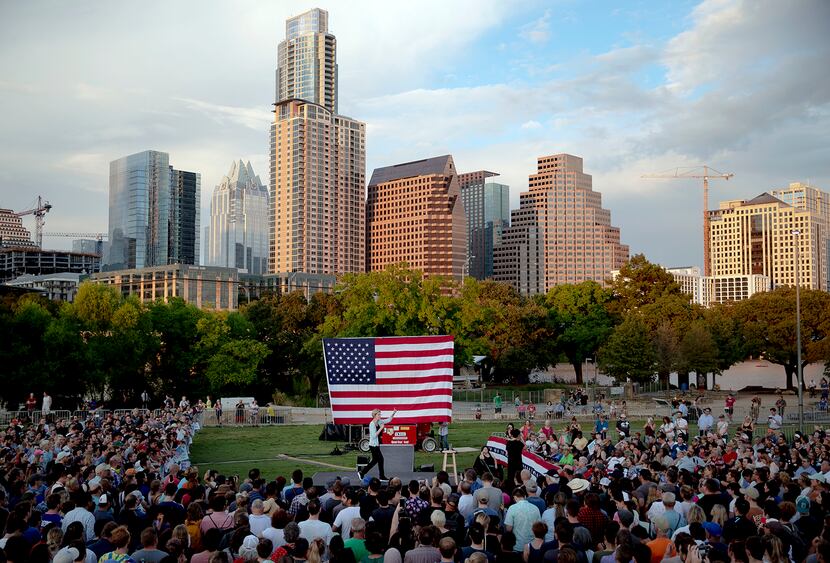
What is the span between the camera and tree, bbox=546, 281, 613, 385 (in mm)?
82125

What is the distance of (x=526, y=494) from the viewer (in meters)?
11.5

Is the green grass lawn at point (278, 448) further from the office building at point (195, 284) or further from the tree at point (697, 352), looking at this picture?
the office building at point (195, 284)

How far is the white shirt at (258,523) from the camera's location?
9.86 m

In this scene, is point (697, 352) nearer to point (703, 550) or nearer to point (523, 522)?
point (523, 522)

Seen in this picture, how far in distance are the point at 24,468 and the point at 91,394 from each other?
147ft

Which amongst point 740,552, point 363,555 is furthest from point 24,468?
point 740,552

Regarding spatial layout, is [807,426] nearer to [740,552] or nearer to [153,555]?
[740,552]

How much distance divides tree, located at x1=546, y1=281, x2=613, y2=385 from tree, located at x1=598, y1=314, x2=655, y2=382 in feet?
51.0

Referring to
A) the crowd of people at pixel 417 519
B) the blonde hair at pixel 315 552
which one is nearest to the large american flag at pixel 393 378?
the crowd of people at pixel 417 519

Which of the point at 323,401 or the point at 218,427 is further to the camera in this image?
the point at 323,401

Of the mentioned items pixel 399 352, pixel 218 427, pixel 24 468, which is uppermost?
pixel 399 352

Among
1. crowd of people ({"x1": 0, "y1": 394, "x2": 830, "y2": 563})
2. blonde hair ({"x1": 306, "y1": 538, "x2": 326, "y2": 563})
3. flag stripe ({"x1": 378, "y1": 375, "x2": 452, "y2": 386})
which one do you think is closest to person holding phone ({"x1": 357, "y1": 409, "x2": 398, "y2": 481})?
flag stripe ({"x1": 378, "y1": 375, "x2": 452, "y2": 386})

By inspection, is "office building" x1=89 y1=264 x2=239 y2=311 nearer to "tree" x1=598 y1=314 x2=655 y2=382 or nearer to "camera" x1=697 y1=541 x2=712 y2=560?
"tree" x1=598 y1=314 x2=655 y2=382

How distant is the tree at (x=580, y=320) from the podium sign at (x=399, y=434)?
5742cm
